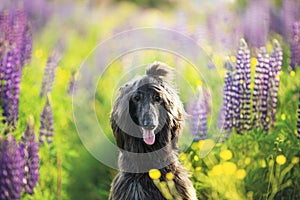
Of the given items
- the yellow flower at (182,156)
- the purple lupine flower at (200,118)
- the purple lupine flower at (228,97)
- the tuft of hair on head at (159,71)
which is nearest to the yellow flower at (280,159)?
the purple lupine flower at (228,97)

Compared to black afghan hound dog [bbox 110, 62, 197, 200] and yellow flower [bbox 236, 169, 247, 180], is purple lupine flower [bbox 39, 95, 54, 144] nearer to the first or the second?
black afghan hound dog [bbox 110, 62, 197, 200]

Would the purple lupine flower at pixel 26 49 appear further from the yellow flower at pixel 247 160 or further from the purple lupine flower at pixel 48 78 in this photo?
the yellow flower at pixel 247 160

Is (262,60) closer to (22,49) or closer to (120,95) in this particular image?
(120,95)

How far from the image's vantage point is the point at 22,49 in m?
4.69

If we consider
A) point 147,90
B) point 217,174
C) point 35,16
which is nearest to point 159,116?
point 147,90

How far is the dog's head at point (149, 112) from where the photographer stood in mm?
3650

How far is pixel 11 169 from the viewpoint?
14.3 ft

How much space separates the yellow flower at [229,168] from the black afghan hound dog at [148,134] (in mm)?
317

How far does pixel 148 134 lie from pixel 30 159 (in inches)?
44.2

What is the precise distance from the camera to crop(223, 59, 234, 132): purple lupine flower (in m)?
4.63

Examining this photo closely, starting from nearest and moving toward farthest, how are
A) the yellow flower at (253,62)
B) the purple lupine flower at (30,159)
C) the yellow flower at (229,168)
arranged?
the yellow flower at (229,168)
the purple lupine flower at (30,159)
the yellow flower at (253,62)

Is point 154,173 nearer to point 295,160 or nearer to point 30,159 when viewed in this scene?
point 30,159

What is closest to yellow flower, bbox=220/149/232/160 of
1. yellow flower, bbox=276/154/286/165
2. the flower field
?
the flower field

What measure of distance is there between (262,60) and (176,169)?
124 centimetres
